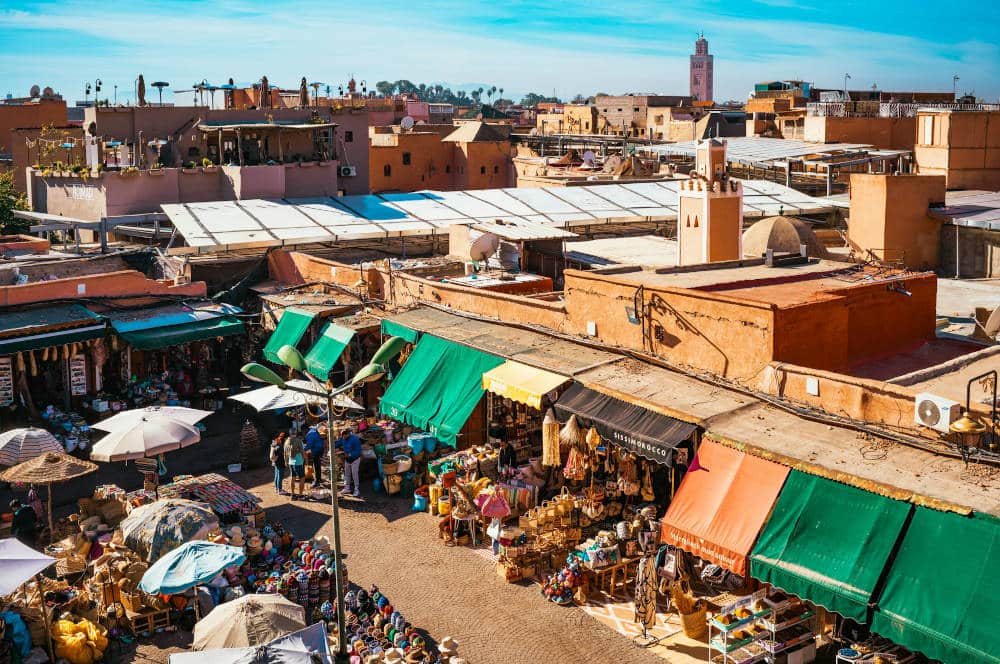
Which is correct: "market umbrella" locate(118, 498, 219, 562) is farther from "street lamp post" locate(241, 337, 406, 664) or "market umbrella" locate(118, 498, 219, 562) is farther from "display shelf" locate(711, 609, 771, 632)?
"display shelf" locate(711, 609, 771, 632)

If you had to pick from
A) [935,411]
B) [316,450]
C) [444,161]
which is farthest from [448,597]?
[444,161]

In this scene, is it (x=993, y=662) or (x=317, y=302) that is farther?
(x=317, y=302)

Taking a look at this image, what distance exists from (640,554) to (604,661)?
7.92 ft

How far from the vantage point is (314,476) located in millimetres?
19109

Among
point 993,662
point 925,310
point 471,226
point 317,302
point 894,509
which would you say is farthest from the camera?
point 471,226

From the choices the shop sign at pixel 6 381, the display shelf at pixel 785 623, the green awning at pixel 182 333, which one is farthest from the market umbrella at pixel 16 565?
the green awning at pixel 182 333

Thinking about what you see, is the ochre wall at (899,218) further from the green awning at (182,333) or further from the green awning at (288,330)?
the green awning at (182,333)

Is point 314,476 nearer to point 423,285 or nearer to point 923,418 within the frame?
point 423,285

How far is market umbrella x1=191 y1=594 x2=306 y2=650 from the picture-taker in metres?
11.8

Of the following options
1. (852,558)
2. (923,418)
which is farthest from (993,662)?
(923,418)

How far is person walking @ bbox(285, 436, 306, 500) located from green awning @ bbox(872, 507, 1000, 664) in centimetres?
1091

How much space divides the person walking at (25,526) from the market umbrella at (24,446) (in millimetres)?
967

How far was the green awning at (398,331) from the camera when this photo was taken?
20.3 metres

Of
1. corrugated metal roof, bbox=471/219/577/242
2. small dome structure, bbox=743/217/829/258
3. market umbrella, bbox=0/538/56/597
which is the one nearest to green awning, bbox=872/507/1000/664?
market umbrella, bbox=0/538/56/597
